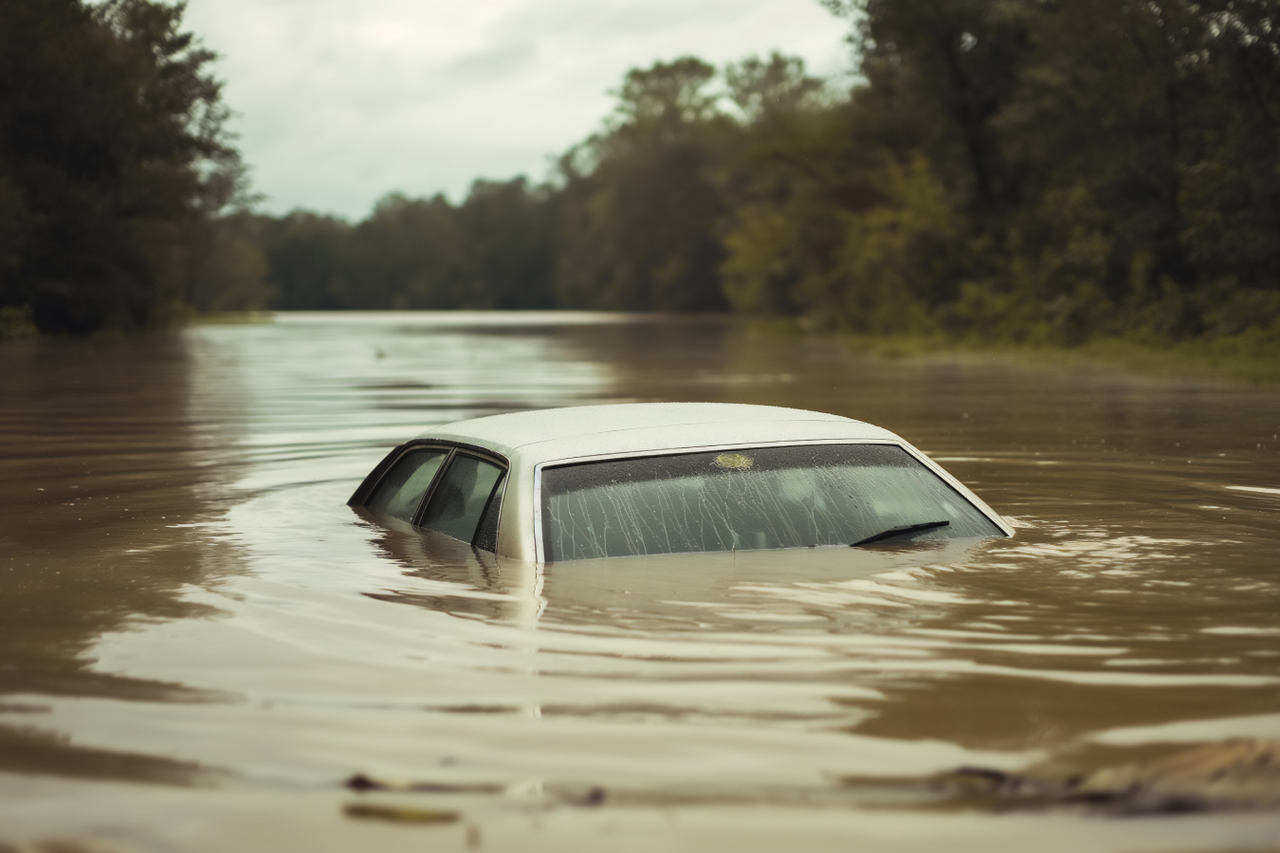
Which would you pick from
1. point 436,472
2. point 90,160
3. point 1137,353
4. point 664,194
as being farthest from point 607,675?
point 664,194

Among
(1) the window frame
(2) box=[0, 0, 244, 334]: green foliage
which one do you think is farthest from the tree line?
(1) the window frame

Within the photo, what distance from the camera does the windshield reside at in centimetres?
615

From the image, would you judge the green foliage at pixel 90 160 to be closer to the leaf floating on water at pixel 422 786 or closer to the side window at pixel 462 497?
the side window at pixel 462 497

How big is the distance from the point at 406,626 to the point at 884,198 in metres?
54.2

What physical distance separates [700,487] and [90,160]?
52244 millimetres

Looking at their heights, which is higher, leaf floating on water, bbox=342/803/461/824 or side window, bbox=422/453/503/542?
side window, bbox=422/453/503/542

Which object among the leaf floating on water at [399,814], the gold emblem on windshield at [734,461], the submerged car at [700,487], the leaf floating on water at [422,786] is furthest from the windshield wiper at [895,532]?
the leaf floating on water at [399,814]

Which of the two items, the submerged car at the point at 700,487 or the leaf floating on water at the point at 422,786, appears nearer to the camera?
the leaf floating on water at the point at 422,786

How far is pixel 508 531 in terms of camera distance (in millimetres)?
6215

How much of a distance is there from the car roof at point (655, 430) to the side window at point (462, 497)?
0.12m

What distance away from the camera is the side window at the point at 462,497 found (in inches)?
265

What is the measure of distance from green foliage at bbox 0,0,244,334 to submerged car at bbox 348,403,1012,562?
135ft

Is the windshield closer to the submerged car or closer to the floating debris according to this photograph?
the submerged car

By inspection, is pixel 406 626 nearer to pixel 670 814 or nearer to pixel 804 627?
pixel 804 627
